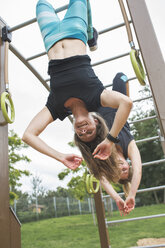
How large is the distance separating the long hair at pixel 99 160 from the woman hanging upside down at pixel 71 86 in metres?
0.14

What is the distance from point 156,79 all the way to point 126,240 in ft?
21.9

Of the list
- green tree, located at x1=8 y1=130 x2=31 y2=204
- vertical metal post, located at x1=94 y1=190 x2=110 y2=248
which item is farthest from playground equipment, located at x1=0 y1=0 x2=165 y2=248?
green tree, located at x1=8 y1=130 x2=31 y2=204

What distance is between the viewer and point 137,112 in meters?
23.9

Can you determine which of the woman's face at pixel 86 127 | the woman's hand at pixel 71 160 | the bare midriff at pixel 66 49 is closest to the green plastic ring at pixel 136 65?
the bare midriff at pixel 66 49

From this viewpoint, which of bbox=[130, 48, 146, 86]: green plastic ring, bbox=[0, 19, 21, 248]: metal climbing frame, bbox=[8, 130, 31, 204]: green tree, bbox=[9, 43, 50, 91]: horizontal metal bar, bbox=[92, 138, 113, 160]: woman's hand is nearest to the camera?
bbox=[92, 138, 113, 160]: woman's hand

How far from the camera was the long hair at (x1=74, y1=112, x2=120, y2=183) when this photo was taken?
111 inches

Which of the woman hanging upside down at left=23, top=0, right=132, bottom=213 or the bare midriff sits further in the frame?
the bare midriff

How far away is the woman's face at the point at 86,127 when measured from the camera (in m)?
2.52

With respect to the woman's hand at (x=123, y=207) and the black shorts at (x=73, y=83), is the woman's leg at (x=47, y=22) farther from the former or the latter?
the woman's hand at (x=123, y=207)

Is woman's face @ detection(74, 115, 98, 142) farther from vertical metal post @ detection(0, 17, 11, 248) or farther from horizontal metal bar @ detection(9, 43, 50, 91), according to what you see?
horizontal metal bar @ detection(9, 43, 50, 91)

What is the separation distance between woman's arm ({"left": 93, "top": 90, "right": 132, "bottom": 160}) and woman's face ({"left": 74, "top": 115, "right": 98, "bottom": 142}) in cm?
44

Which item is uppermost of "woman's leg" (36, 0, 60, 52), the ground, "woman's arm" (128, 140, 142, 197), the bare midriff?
"woman's leg" (36, 0, 60, 52)

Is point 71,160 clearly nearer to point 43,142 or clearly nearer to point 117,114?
point 43,142

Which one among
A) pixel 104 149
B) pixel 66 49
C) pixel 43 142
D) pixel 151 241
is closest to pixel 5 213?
pixel 43 142
